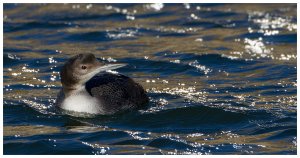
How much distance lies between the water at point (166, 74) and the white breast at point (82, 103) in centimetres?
15

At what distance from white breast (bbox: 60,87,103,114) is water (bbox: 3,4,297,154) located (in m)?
0.15

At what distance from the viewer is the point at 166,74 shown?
15.4 meters

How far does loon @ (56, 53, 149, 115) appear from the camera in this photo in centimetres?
1257

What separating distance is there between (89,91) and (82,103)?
267mm

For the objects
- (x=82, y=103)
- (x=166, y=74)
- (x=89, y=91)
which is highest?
(x=166, y=74)

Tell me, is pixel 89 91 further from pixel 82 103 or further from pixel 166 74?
pixel 166 74

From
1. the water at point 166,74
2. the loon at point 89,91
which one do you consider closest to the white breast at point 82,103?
the loon at point 89,91

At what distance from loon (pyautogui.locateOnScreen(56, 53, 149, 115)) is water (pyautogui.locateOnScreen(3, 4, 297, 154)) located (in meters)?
0.16

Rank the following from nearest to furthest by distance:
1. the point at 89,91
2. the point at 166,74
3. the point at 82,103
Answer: the point at 82,103
the point at 89,91
the point at 166,74

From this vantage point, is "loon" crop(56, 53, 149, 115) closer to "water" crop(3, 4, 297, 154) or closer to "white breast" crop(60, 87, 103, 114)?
"white breast" crop(60, 87, 103, 114)

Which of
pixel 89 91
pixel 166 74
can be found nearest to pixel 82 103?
pixel 89 91

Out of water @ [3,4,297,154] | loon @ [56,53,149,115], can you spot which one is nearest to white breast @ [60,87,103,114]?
loon @ [56,53,149,115]

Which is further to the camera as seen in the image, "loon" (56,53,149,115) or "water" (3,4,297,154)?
"loon" (56,53,149,115)

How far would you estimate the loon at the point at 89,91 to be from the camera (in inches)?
495
